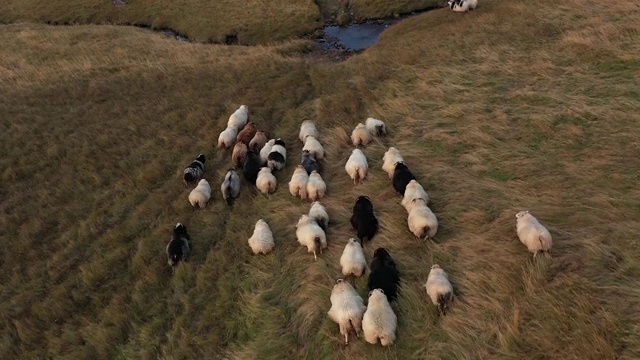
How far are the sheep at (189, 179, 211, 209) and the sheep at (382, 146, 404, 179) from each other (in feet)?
17.6

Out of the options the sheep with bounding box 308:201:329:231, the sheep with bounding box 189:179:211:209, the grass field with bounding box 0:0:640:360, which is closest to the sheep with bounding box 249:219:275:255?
the grass field with bounding box 0:0:640:360

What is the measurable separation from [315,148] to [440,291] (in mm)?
7318

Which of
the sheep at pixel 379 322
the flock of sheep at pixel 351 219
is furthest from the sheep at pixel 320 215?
the sheep at pixel 379 322

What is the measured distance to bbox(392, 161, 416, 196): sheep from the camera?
12.4 m

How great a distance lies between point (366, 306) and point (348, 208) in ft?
12.3

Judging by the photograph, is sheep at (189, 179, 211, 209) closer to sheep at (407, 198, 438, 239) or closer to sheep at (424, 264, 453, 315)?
sheep at (407, 198, 438, 239)

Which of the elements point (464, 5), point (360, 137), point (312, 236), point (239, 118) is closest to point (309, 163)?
point (360, 137)

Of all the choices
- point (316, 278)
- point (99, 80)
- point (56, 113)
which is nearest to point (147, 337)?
point (316, 278)

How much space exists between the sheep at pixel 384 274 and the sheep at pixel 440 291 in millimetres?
682

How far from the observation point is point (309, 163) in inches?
565

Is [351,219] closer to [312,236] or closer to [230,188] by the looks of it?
[312,236]

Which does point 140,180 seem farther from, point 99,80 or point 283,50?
point 283,50

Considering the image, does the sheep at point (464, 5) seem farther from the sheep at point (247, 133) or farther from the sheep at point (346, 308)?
the sheep at point (346, 308)

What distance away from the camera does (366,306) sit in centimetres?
912
